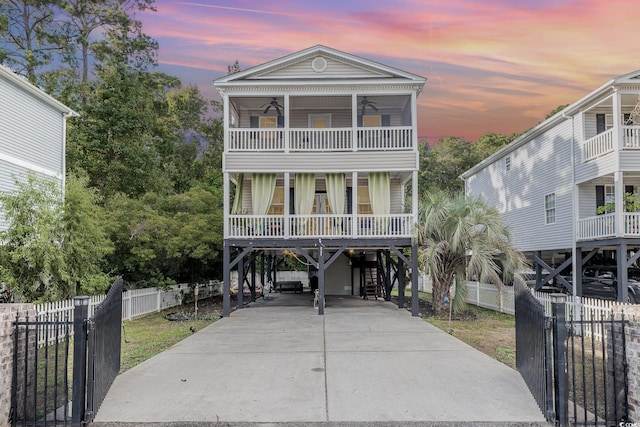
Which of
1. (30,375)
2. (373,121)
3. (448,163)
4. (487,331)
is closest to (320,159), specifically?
(373,121)

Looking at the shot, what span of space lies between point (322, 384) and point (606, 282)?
48.2ft

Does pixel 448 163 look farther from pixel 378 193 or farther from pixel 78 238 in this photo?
pixel 78 238

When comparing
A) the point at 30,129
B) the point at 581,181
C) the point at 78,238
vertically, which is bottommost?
the point at 78,238

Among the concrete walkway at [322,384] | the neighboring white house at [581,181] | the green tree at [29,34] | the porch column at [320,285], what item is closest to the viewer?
the concrete walkway at [322,384]

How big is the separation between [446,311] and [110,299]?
1290cm

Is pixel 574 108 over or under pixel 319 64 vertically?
under

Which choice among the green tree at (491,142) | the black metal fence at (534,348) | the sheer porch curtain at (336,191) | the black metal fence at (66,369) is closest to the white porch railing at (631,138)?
the sheer porch curtain at (336,191)

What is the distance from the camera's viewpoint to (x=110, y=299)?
6.74 metres

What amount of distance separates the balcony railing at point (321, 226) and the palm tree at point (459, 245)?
0.91 m

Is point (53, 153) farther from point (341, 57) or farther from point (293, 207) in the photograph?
point (341, 57)

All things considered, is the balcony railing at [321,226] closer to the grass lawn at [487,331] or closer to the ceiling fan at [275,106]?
the grass lawn at [487,331]

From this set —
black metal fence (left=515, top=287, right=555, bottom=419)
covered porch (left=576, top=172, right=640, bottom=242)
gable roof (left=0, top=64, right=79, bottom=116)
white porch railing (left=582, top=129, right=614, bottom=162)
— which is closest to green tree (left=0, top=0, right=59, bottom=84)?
gable roof (left=0, top=64, right=79, bottom=116)

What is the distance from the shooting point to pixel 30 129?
1612 cm

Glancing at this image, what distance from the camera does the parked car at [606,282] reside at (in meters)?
16.2
